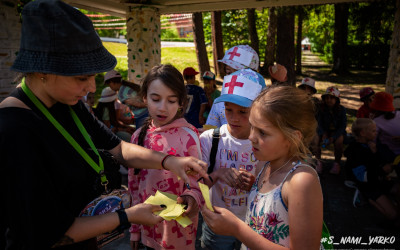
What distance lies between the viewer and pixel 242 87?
214cm

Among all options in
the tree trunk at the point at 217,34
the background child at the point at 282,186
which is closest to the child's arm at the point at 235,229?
the background child at the point at 282,186

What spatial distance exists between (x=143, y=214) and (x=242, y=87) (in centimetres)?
114

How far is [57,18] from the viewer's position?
1212mm

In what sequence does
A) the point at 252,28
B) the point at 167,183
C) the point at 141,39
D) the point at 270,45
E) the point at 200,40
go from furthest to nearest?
the point at 270,45
the point at 252,28
the point at 200,40
the point at 141,39
the point at 167,183

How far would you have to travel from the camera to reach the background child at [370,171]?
3812 mm

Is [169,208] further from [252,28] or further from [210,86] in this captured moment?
[252,28]

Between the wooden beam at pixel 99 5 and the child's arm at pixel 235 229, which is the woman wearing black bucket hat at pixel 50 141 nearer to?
the child's arm at pixel 235 229

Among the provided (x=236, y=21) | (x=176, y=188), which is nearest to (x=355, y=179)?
(x=176, y=188)

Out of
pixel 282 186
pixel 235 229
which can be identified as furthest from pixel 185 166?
pixel 282 186

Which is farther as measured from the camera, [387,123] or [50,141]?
[387,123]

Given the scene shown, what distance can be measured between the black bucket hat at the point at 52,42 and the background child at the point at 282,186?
0.89 meters

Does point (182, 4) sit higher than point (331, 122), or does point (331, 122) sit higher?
point (182, 4)

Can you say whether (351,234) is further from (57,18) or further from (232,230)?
(57,18)

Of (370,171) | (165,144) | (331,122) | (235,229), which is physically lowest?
(370,171)
